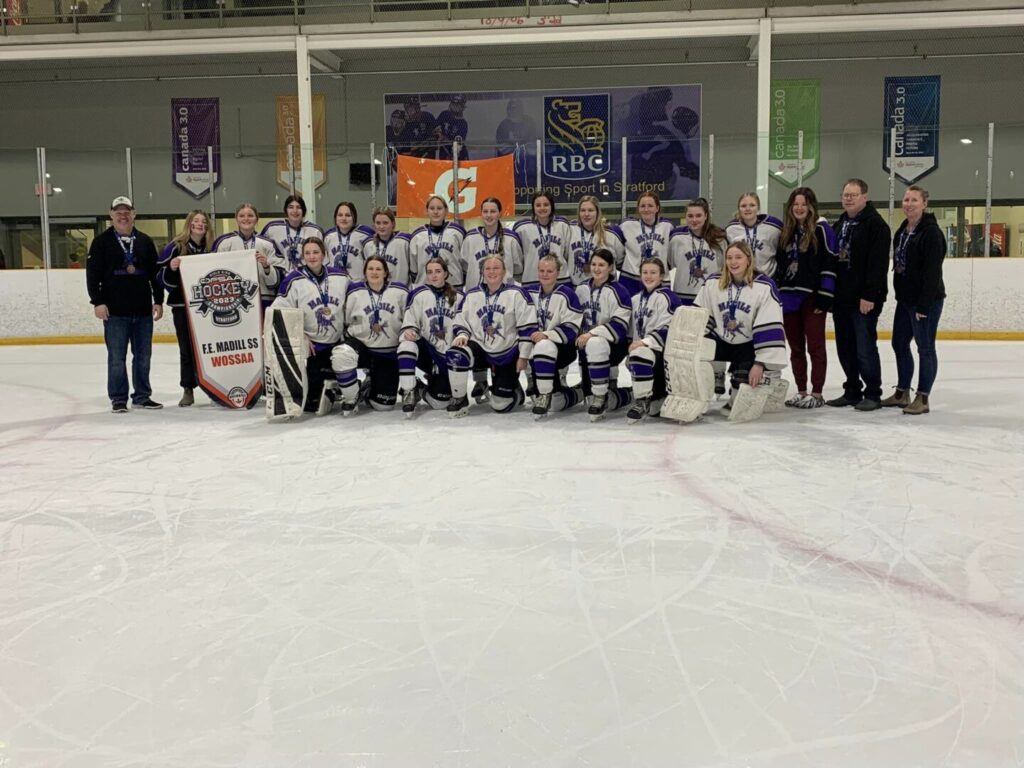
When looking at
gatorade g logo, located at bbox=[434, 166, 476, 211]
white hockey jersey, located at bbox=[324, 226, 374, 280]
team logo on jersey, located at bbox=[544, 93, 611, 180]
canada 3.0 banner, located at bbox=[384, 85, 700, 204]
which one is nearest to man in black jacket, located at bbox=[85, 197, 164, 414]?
white hockey jersey, located at bbox=[324, 226, 374, 280]

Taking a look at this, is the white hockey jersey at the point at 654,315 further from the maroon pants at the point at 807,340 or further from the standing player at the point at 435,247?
the standing player at the point at 435,247

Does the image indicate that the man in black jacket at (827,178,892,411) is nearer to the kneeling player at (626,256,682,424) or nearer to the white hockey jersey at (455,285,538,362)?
the kneeling player at (626,256,682,424)

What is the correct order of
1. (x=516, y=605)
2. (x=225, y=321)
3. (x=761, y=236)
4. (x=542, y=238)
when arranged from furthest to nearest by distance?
(x=542, y=238) < (x=225, y=321) < (x=761, y=236) < (x=516, y=605)

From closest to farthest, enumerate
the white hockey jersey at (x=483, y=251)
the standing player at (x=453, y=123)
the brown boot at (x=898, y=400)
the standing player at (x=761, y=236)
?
the brown boot at (x=898, y=400) → the standing player at (x=761, y=236) → the white hockey jersey at (x=483, y=251) → the standing player at (x=453, y=123)

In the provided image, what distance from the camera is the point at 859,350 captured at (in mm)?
5223

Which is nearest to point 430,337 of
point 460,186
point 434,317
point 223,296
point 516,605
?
point 434,317

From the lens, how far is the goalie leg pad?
5.09 m

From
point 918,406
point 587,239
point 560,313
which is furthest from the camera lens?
point 587,239

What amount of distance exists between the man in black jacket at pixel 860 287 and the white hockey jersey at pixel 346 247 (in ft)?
9.44

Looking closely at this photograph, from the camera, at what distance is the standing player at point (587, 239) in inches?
224

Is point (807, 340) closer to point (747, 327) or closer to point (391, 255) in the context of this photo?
point (747, 327)

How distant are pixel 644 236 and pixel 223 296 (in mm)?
2598

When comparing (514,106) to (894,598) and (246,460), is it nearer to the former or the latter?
(246,460)

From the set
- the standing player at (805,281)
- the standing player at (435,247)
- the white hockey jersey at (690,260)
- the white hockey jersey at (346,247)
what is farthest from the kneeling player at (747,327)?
the white hockey jersey at (346,247)
